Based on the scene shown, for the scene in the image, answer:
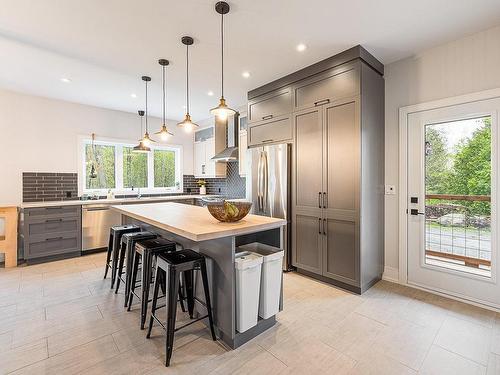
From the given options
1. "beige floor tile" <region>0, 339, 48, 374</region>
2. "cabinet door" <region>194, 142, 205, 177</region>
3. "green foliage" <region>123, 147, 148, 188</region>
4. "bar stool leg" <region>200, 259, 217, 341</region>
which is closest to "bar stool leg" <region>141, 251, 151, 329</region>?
"bar stool leg" <region>200, 259, 217, 341</region>

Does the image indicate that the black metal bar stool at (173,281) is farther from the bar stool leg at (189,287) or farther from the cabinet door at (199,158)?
the cabinet door at (199,158)

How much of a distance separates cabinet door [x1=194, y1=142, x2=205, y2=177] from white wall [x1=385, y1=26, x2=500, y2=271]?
3.97 metres

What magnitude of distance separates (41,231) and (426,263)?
5.31 m

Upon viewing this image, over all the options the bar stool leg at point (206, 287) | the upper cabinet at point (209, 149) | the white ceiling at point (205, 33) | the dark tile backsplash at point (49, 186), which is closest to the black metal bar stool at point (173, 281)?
the bar stool leg at point (206, 287)

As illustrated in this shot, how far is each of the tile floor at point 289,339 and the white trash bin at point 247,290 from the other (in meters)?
0.20

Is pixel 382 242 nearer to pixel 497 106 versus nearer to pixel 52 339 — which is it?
pixel 497 106

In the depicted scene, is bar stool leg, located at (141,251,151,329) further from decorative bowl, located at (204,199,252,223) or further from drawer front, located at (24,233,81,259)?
drawer front, located at (24,233,81,259)

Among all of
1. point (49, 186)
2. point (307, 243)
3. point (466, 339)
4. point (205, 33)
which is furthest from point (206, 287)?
point (49, 186)

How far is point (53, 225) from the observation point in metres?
3.97

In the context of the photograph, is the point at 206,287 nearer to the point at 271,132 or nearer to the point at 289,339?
the point at 289,339

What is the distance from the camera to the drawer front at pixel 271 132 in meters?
3.50

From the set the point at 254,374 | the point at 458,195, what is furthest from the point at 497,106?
the point at 254,374

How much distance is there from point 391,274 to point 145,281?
286 cm

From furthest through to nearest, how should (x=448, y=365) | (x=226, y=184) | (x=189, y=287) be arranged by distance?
(x=226, y=184)
(x=189, y=287)
(x=448, y=365)
